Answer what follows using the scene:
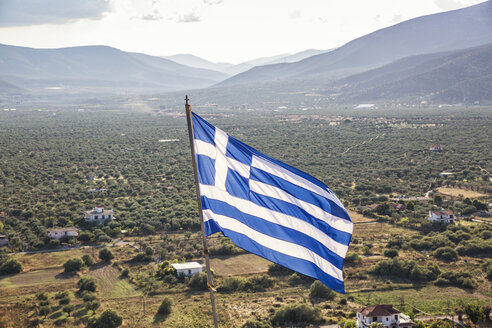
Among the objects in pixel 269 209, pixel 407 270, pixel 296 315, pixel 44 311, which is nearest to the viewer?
pixel 269 209

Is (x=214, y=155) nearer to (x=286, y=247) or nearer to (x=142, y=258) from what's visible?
(x=286, y=247)

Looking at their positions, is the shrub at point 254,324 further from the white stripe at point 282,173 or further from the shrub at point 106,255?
the white stripe at point 282,173

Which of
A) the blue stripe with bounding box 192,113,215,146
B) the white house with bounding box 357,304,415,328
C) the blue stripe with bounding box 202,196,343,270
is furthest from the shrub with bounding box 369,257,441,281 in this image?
the blue stripe with bounding box 192,113,215,146

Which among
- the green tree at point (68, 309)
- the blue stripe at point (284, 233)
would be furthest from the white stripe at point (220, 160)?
the green tree at point (68, 309)

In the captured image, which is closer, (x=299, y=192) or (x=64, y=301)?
(x=299, y=192)

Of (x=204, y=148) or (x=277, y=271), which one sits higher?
(x=204, y=148)

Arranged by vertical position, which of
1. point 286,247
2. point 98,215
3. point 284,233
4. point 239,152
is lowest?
point 98,215

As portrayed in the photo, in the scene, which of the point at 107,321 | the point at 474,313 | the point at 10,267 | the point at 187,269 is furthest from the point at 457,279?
the point at 10,267
